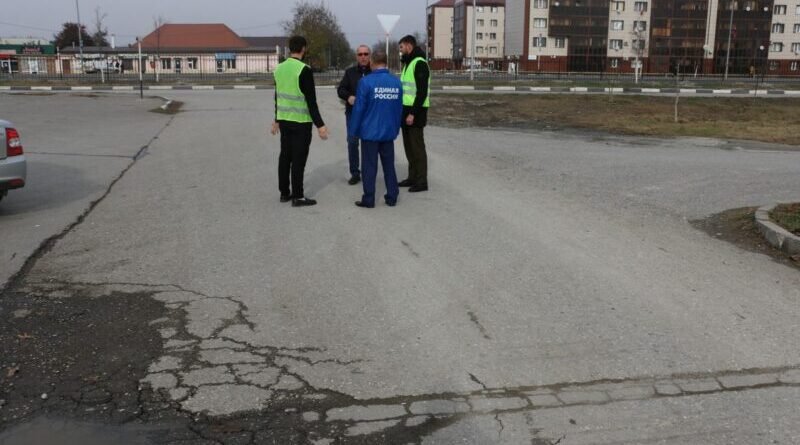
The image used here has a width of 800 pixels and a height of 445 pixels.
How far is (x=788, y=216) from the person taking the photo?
22.9ft

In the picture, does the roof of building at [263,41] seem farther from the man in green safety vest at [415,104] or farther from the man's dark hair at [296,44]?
the man's dark hair at [296,44]

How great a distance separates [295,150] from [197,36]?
94.2m

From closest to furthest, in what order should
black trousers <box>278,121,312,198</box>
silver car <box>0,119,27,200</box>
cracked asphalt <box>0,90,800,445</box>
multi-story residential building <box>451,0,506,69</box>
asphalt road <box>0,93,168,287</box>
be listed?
cracked asphalt <box>0,90,800,445</box> < asphalt road <box>0,93,168,287</box> < silver car <box>0,119,27,200</box> < black trousers <box>278,121,312,198</box> < multi-story residential building <box>451,0,506,69</box>

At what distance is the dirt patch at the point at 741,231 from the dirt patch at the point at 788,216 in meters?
0.20

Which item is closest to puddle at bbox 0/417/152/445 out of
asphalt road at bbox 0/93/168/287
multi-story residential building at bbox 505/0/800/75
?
asphalt road at bbox 0/93/168/287

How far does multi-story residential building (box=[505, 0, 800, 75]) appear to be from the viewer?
291 feet

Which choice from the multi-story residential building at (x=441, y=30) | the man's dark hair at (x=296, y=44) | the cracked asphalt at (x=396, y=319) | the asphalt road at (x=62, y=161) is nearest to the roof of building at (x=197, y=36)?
the multi-story residential building at (x=441, y=30)

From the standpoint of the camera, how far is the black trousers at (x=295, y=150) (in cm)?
793

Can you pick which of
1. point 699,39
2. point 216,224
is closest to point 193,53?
point 699,39

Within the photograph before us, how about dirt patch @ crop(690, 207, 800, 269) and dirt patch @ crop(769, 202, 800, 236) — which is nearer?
dirt patch @ crop(690, 207, 800, 269)

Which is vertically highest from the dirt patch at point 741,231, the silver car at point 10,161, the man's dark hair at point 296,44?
the man's dark hair at point 296,44

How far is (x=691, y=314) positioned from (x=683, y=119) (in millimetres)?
20150

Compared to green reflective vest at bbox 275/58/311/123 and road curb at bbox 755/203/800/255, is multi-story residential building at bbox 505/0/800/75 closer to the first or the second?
green reflective vest at bbox 275/58/311/123

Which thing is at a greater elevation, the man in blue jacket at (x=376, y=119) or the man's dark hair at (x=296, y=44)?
the man's dark hair at (x=296, y=44)
